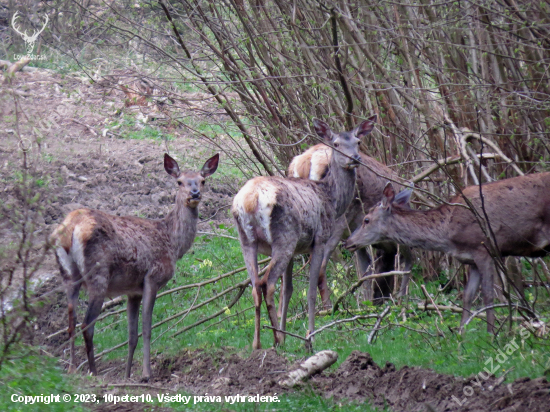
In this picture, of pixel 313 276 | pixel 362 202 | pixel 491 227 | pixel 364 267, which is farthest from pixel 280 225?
pixel 364 267

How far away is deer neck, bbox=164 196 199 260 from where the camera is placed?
10.0 metres

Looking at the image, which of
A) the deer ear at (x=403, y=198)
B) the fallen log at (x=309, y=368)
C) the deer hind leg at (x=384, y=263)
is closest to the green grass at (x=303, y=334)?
the fallen log at (x=309, y=368)

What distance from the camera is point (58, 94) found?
20.4 metres

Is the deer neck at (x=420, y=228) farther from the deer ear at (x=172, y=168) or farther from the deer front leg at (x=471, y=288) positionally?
the deer ear at (x=172, y=168)

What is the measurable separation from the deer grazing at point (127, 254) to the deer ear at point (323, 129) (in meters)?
1.49

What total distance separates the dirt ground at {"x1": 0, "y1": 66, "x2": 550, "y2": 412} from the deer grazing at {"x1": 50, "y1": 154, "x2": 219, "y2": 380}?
1.54 feet

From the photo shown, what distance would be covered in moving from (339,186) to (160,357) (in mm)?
3300

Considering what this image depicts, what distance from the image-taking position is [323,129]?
34.3 feet

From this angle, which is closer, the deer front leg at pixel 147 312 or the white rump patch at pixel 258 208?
A: the white rump patch at pixel 258 208

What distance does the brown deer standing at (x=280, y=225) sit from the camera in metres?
8.64

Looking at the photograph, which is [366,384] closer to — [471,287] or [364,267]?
[471,287]

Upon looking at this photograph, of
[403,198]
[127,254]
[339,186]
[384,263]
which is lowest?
[384,263]

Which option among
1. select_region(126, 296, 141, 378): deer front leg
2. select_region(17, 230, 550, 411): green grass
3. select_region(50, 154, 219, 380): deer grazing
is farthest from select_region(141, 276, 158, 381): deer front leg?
select_region(17, 230, 550, 411): green grass

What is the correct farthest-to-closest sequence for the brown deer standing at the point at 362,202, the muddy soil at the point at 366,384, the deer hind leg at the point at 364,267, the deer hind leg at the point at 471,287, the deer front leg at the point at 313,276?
the deer hind leg at the point at 364,267
the brown deer standing at the point at 362,202
the deer front leg at the point at 313,276
the deer hind leg at the point at 471,287
the muddy soil at the point at 366,384
